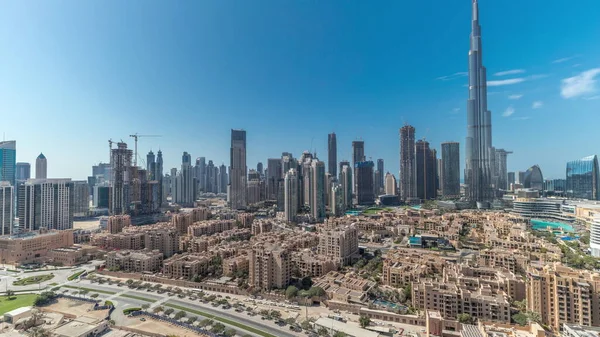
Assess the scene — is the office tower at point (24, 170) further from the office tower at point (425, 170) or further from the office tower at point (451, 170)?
the office tower at point (451, 170)

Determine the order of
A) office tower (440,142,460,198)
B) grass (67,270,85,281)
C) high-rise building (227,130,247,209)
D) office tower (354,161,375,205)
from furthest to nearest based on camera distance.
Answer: office tower (440,142,460,198)
office tower (354,161,375,205)
high-rise building (227,130,247,209)
grass (67,270,85,281)

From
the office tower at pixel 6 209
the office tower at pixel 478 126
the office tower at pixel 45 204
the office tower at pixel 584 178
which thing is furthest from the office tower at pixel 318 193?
the office tower at pixel 584 178

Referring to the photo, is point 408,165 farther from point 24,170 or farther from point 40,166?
point 24,170

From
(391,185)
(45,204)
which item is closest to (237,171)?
(45,204)

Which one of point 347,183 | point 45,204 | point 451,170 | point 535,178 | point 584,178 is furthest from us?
point 451,170

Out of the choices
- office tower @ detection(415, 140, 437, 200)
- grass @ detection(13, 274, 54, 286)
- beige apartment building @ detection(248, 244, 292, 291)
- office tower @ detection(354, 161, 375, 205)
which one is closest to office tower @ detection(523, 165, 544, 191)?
office tower @ detection(415, 140, 437, 200)

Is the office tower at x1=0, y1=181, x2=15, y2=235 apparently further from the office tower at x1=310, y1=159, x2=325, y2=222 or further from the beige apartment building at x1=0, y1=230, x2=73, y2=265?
the office tower at x1=310, y1=159, x2=325, y2=222
